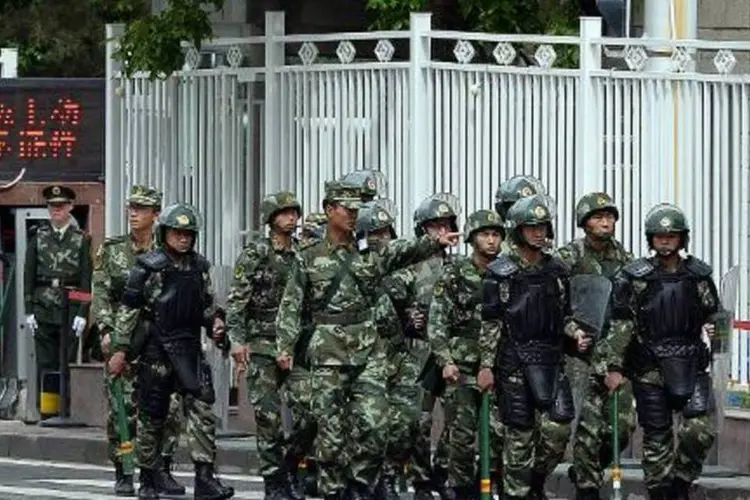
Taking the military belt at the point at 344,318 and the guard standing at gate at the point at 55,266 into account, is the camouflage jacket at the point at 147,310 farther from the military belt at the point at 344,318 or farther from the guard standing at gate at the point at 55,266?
the guard standing at gate at the point at 55,266

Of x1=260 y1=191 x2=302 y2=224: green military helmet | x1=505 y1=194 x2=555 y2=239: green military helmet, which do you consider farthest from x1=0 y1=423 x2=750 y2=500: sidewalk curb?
x1=505 y1=194 x2=555 y2=239: green military helmet

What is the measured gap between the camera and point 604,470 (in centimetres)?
1988

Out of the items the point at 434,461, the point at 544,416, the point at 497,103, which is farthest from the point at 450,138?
the point at 544,416

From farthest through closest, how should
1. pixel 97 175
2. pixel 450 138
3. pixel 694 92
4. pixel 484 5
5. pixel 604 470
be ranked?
pixel 97 175, pixel 484 5, pixel 450 138, pixel 694 92, pixel 604 470

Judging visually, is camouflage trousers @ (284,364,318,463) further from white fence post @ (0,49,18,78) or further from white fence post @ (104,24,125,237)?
white fence post @ (0,49,18,78)

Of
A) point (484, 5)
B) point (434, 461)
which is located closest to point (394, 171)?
point (484, 5)

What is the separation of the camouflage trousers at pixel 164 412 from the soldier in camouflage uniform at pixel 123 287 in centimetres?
34

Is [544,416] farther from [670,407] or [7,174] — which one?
[7,174]

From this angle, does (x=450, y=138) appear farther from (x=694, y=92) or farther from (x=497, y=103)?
(x=694, y=92)

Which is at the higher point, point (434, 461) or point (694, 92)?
point (694, 92)

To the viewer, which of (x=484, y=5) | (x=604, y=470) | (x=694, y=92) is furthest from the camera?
(x=484, y=5)

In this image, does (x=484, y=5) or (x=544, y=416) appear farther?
(x=484, y=5)

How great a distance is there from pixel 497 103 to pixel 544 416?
5.37 m

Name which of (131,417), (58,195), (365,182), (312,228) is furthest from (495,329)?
(58,195)
